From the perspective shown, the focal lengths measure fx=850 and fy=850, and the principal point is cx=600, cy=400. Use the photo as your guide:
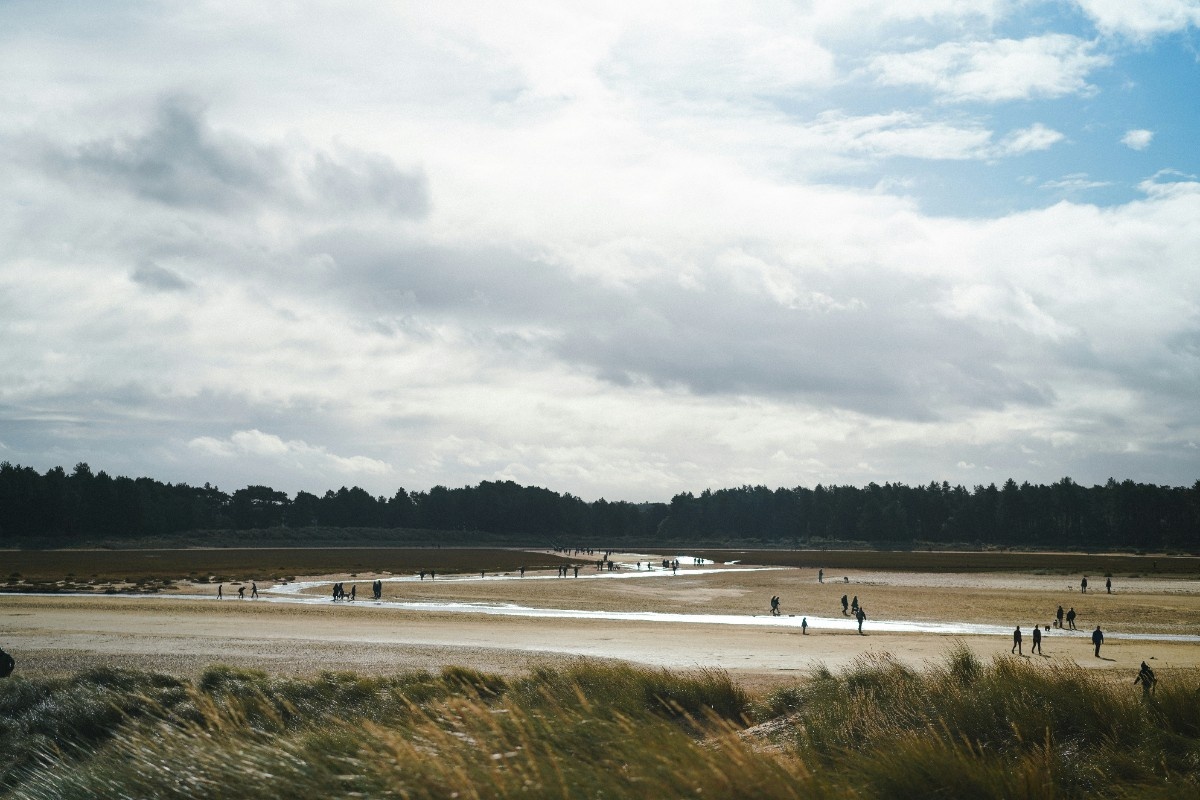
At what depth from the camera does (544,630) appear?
4231 centimetres

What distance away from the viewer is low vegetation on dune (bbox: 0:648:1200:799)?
6266mm

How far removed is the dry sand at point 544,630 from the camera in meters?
29.5

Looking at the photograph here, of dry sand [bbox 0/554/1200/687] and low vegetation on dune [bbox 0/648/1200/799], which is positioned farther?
dry sand [bbox 0/554/1200/687]

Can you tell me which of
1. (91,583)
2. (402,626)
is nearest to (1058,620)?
(402,626)

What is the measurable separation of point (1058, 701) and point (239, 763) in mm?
8558

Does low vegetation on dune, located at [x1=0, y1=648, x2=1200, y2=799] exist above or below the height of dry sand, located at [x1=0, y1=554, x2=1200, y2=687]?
above

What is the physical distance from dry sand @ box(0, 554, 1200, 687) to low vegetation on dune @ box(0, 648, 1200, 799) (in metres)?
4.91

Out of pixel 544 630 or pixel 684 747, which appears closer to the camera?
pixel 684 747

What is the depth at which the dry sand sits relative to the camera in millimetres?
29472

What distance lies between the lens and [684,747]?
21.4ft

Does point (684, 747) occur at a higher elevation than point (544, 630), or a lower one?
higher

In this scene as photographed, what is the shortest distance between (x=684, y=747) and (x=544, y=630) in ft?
121

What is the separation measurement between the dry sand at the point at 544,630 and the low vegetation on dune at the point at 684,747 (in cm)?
491

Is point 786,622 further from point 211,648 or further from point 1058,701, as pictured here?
point 1058,701
